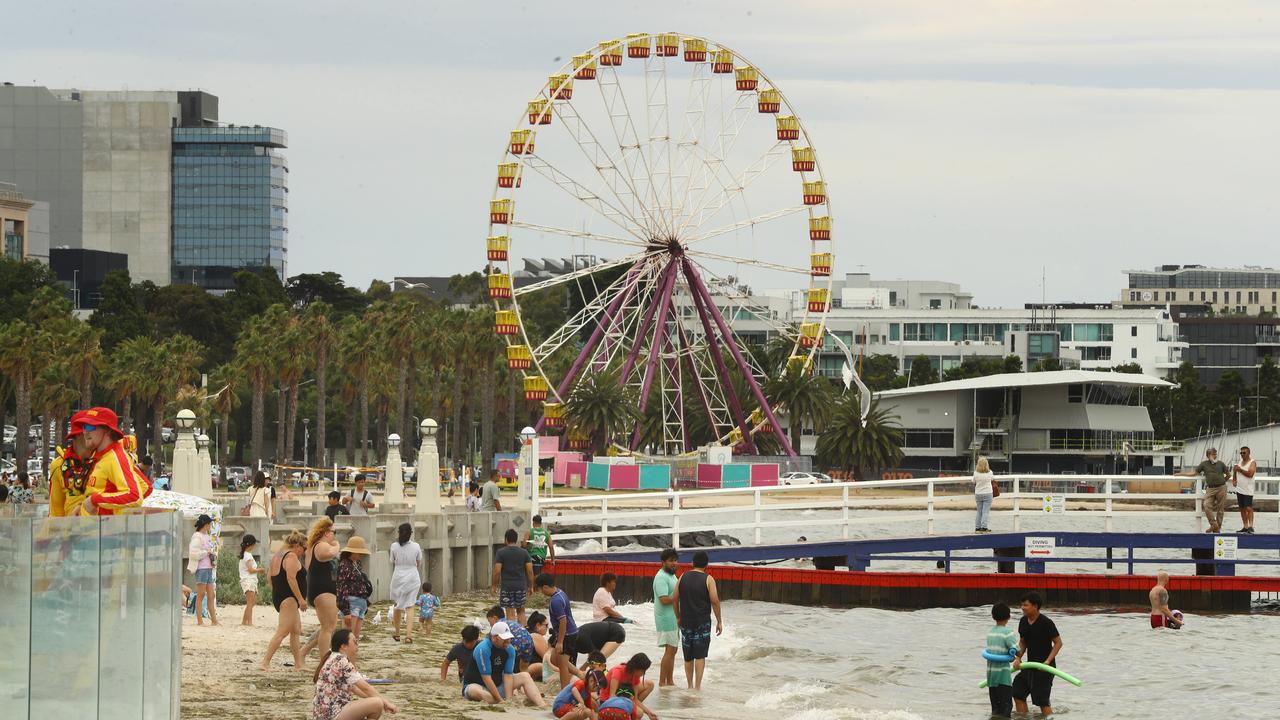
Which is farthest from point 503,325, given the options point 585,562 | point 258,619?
point 258,619

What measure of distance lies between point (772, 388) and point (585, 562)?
7046cm

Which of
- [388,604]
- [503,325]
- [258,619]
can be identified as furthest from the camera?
[503,325]

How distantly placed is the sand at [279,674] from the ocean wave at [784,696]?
278 centimetres

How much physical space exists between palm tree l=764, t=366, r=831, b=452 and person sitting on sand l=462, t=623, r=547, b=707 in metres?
80.3

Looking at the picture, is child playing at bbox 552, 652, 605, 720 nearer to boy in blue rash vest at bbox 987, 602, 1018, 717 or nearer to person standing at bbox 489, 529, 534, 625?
boy in blue rash vest at bbox 987, 602, 1018, 717

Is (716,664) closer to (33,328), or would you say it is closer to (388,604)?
(388,604)

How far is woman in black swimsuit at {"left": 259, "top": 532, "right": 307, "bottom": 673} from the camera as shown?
67.3 ft

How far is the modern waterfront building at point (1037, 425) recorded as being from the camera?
96.0 m

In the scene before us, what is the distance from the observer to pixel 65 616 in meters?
11.7

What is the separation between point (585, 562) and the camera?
→ 3331 centimetres

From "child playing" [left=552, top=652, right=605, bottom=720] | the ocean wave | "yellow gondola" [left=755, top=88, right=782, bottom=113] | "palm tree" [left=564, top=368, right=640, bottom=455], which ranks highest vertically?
"yellow gondola" [left=755, top=88, right=782, bottom=113]

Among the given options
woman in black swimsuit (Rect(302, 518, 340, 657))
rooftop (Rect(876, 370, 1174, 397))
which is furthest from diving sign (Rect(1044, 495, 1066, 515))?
rooftop (Rect(876, 370, 1174, 397))

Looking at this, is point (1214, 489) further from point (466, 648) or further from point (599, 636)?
point (466, 648)

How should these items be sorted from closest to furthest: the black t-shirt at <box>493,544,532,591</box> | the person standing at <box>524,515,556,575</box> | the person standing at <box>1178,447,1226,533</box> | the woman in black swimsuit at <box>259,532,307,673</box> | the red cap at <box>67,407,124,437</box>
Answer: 1. the red cap at <box>67,407,124,437</box>
2. the woman in black swimsuit at <box>259,532,307,673</box>
3. the black t-shirt at <box>493,544,532,591</box>
4. the person standing at <box>524,515,556,575</box>
5. the person standing at <box>1178,447,1226,533</box>
